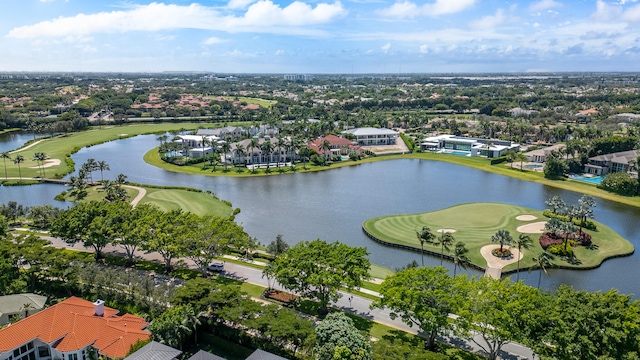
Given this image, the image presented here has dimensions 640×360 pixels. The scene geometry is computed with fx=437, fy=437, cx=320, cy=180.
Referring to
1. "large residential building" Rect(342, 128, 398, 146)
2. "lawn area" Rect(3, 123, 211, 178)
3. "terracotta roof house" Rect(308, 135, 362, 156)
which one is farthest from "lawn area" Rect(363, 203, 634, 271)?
"lawn area" Rect(3, 123, 211, 178)

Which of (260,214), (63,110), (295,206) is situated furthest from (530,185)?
(63,110)

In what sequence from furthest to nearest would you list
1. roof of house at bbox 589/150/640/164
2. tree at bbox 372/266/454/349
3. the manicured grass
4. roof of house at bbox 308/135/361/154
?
1. roof of house at bbox 308/135/361/154
2. roof of house at bbox 589/150/640/164
3. the manicured grass
4. tree at bbox 372/266/454/349

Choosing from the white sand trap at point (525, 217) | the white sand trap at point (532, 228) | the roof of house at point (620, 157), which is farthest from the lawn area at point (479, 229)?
the roof of house at point (620, 157)

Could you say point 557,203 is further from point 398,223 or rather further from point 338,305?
point 338,305

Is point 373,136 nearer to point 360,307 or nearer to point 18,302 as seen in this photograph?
point 360,307

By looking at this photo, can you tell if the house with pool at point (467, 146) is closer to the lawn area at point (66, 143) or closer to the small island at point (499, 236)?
the small island at point (499, 236)

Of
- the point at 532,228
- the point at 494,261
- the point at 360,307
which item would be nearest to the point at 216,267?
the point at 360,307

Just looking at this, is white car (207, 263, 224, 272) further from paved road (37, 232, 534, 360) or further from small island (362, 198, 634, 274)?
small island (362, 198, 634, 274)
